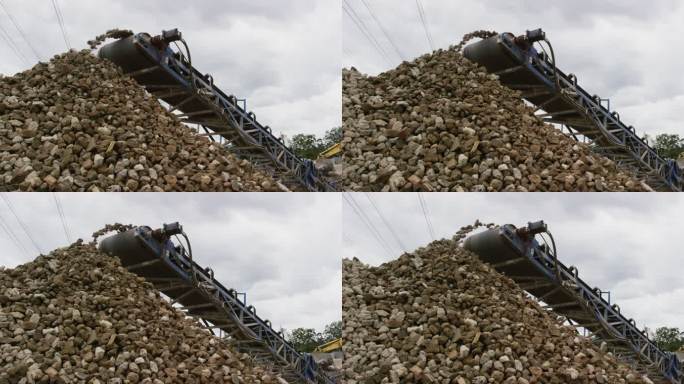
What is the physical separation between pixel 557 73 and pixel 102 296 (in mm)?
7409

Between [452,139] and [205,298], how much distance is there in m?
4.81

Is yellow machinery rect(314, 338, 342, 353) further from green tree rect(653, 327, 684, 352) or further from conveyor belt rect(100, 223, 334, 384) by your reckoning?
green tree rect(653, 327, 684, 352)

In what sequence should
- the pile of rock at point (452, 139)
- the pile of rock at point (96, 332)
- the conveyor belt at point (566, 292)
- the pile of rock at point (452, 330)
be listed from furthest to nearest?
the conveyor belt at point (566, 292) < the pile of rock at point (452, 139) < the pile of rock at point (452, 330) < the pile of rock at point (96, 332)

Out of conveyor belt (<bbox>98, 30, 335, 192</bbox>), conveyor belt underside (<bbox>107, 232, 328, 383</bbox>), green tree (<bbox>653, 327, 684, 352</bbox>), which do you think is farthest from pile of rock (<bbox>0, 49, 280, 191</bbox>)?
green tree (<bbox>653, 327, 684, 352</bbox>)

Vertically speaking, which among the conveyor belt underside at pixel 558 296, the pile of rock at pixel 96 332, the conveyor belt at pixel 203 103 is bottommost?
the pile of rock at pixel 96 332

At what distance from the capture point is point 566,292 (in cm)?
1392

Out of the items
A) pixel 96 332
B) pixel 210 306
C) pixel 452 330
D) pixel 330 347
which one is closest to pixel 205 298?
pixel 210 306

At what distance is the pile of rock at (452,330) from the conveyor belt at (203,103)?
6.79 feet

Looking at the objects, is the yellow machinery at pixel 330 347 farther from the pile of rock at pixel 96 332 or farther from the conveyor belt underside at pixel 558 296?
the conveyor belt underside at pixel 558 296

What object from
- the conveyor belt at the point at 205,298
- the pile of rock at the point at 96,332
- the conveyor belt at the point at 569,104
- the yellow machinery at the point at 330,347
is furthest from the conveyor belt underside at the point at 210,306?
the conveyor belt at the point at 569,104

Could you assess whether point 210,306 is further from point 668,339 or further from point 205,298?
point 668,339

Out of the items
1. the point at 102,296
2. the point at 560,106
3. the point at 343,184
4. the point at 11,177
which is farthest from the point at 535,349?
the point at 11,177

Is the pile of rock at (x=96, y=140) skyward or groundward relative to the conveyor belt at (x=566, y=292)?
skyward

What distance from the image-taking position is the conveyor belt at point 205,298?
44.0 ft
